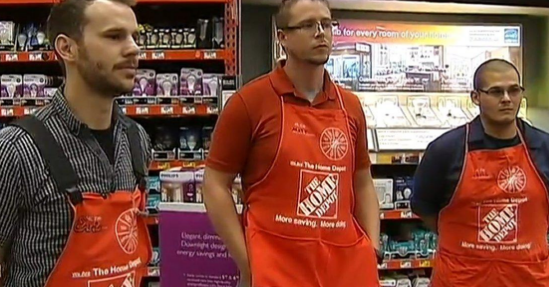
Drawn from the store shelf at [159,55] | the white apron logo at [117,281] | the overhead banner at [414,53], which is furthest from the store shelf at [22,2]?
the white apron logo at [117,281]

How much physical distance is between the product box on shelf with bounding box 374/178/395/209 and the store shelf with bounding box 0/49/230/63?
133 centimetres

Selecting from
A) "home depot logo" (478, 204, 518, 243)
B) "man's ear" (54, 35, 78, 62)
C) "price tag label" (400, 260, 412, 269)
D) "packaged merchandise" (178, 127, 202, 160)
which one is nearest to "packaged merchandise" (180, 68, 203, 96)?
"packaged merchandise" (178, 127, 202, 160)

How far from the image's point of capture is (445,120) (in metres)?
5.13

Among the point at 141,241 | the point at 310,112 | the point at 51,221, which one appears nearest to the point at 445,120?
the point at 310,112

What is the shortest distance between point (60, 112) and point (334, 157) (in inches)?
35.1

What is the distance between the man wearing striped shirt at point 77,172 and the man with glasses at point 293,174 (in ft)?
1.47

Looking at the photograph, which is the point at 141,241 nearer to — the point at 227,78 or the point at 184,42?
the point at 227,78

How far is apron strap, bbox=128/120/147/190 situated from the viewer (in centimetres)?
214

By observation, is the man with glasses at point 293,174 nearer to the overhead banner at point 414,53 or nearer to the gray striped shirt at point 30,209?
the gray striped shirt at point 30,209

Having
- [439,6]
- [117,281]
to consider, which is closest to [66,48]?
[117,281]

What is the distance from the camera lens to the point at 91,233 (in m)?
1.91

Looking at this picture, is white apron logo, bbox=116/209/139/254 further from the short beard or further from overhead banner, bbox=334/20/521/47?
overhead banner, bbox=334/20/521/47

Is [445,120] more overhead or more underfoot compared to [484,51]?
more underfoot

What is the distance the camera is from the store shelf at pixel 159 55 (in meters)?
4.31
